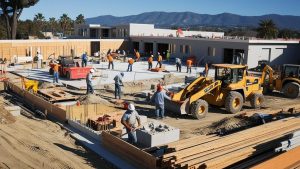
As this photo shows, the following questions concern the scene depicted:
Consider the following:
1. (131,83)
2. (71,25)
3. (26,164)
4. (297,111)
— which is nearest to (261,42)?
(131,83)

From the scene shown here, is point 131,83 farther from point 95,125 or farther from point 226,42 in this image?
point 226,42

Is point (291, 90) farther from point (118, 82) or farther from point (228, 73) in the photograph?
point (118, 82)

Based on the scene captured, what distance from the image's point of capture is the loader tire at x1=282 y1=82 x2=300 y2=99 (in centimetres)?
1959

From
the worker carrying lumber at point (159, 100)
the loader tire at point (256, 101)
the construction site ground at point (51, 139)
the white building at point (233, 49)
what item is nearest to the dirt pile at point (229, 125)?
the construction site ground at point (51, 139)

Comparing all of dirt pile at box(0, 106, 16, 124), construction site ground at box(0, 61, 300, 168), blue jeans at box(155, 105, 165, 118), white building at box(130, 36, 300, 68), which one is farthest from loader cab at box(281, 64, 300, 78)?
dirt pile at box(0, 106, 16, 124)

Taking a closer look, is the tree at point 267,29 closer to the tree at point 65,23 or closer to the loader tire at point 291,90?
the loader tire at point 291,90

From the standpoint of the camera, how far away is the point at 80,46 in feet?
135

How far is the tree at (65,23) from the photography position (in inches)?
3604

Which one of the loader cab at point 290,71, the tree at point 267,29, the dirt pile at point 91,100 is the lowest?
the dirt pile at point 91,100

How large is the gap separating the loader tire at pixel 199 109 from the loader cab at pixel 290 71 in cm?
728

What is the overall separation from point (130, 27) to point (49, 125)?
113 ft

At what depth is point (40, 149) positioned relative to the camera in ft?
34.7

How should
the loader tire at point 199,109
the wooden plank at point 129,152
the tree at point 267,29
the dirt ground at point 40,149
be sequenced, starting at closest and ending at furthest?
the wooden plank at point 129,152 < the dirt ground at point 40,149 < the loader tire at point 199,109 < the tree at point 267,29

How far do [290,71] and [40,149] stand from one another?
14810mm
